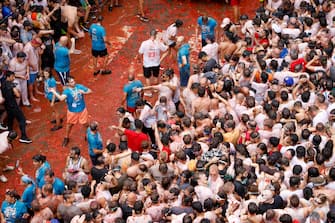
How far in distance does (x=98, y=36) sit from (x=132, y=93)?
114 inches

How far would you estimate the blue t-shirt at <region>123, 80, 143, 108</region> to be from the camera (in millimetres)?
14141

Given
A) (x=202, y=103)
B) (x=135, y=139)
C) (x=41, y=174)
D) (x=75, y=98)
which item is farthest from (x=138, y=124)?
(x=41, y=174)

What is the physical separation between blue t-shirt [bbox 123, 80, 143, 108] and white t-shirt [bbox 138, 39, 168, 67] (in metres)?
1.51

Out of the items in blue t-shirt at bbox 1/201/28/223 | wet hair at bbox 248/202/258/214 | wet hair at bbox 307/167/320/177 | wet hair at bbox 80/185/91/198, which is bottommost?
blue t-shirt at bbox 1/201/28/223

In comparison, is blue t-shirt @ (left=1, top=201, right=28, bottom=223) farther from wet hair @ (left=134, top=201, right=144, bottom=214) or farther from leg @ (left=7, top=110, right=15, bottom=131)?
leg @ (left=7, top=110, right=15, bottom=131)

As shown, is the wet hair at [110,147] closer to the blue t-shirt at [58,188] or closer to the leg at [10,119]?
the blue t-shirt at [58,188]

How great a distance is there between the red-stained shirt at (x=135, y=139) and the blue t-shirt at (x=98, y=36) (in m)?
4.42

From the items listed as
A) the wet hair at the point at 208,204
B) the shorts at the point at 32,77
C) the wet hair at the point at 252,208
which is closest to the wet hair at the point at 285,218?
the wet hair at the point at 252,208

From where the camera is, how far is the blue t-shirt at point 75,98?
45.7 ft

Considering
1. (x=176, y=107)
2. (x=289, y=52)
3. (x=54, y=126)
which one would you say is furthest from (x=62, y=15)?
(x=289, y=52)

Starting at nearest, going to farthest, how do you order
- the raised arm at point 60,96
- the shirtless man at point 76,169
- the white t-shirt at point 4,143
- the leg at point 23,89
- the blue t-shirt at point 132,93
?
the shirtless man at point 76,169, the white t-shirt at point 4,143, the raised arm at point 60,96, the blue t-shirt at point 132,93, the leg at point 23,89

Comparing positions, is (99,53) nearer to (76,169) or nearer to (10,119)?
(10,119)

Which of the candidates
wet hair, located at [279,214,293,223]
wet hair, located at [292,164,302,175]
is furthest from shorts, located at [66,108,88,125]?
wet hair, located at [279,214,293,223]

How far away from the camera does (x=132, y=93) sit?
14.2m
